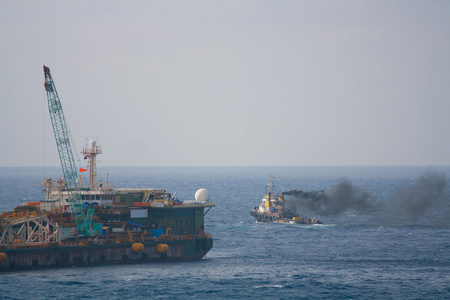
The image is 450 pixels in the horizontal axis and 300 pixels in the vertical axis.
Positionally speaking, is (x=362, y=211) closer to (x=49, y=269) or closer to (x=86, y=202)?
(x=86, y=202)

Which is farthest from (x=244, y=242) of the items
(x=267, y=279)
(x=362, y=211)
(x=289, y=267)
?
(x=362, y=211)

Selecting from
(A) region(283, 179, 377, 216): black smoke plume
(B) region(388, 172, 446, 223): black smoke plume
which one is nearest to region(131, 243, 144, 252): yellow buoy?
(A) region(283, 179, 377, 216): black smoke plume

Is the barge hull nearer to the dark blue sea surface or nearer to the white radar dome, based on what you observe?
the dark blue sea surface

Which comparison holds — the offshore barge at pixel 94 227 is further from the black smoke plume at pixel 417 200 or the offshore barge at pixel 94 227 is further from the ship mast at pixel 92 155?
the black smoke plume at pixel 417 200

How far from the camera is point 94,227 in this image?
292ft

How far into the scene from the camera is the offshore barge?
82500mm

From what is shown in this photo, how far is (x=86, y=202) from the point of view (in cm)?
9344

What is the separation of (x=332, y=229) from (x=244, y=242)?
27.1 metres

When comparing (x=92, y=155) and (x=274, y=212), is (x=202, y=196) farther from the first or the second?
(x=274, y=212)

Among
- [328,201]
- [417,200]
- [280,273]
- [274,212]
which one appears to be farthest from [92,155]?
[417,200]

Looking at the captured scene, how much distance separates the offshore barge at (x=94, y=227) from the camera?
82.5 meters

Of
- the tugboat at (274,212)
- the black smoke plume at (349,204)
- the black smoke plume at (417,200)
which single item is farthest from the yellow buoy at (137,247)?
the black smoke plume at (417,200)

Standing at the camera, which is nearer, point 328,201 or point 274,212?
point 274,212

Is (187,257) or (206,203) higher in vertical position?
(206,203)
